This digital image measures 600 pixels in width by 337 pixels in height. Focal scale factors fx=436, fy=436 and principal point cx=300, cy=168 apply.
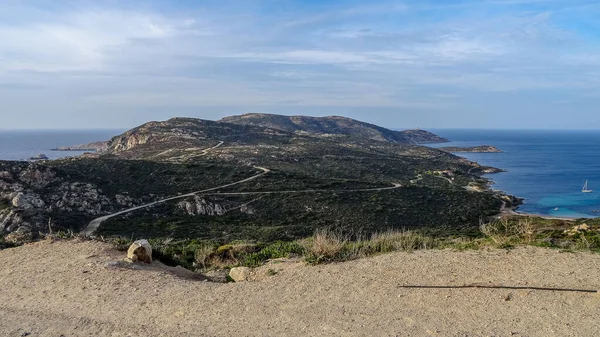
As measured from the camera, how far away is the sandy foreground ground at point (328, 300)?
6.07 m

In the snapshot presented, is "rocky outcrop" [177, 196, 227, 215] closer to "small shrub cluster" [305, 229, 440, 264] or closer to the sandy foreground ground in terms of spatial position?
the sandy foreground ground

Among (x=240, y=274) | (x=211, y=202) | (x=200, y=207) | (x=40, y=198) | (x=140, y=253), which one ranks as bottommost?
(x=200, y=207)

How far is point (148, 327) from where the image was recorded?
642 centimetres

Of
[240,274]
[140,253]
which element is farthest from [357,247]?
[140,253]

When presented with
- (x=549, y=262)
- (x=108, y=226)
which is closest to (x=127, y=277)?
(x=549, y=262)

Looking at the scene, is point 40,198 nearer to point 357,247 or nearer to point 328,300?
point 357,247

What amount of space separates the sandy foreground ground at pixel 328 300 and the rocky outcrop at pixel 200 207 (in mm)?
25306

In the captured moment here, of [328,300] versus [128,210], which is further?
[128,210]

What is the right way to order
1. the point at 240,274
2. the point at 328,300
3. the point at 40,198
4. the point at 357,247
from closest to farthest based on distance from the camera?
the point at 328,300 < the point at 240,274 < the point at 357,247 < the point at 40,198

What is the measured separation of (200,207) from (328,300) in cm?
2948

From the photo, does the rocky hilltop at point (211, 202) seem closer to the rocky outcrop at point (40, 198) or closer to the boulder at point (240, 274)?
the rocky outcrop at point (40, 198)

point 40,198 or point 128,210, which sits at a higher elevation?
point 40,198

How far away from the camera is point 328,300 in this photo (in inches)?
281

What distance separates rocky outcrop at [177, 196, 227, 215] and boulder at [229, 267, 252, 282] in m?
26.0
